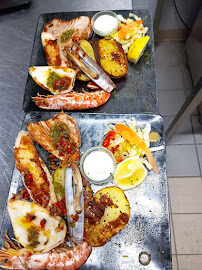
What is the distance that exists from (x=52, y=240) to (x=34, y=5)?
2526 mm

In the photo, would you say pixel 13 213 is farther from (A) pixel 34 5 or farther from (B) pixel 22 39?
(A) pixel 34 5

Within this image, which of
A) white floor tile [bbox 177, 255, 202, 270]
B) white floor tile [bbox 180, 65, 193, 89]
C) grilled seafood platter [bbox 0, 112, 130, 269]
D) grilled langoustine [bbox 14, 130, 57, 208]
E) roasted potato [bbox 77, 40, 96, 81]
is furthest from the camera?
white floor tile [bbox 180, 65, 193, 89]

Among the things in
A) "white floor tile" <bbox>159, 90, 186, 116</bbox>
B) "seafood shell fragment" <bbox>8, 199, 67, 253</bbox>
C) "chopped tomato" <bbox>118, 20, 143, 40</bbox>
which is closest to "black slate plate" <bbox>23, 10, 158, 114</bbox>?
"chopped tomato" <bbox>118, 20, 143, 40</bbox>

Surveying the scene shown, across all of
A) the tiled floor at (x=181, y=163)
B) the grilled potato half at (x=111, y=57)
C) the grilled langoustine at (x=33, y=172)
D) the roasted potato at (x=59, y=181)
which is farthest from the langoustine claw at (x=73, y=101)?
the tiled floor at (x=181, y=163)

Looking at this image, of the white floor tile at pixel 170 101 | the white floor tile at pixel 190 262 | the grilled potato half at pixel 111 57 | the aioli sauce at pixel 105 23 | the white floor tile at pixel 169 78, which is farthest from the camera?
the white floor tile at pixel 169 78

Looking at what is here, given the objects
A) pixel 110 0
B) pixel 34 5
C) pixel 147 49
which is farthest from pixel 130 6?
pixel 34 5

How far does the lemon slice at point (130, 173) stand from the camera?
2039mm

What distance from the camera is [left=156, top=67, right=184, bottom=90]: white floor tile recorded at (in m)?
3.40

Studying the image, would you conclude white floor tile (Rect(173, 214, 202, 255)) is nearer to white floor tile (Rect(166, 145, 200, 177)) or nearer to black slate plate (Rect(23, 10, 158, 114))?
white floor tile (Rect(166, 145, 200, 177))

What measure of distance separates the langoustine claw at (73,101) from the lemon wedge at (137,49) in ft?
1.59

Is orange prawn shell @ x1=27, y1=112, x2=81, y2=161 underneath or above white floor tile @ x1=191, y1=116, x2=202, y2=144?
above

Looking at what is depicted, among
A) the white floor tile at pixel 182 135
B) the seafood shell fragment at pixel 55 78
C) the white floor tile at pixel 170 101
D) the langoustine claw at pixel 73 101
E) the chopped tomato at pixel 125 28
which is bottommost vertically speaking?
the white floor tile at pixel 182 135

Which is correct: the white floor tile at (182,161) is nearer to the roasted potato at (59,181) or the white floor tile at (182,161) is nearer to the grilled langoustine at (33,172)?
the roasted potato at (59,181)

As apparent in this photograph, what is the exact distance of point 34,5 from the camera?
298 centimetres
